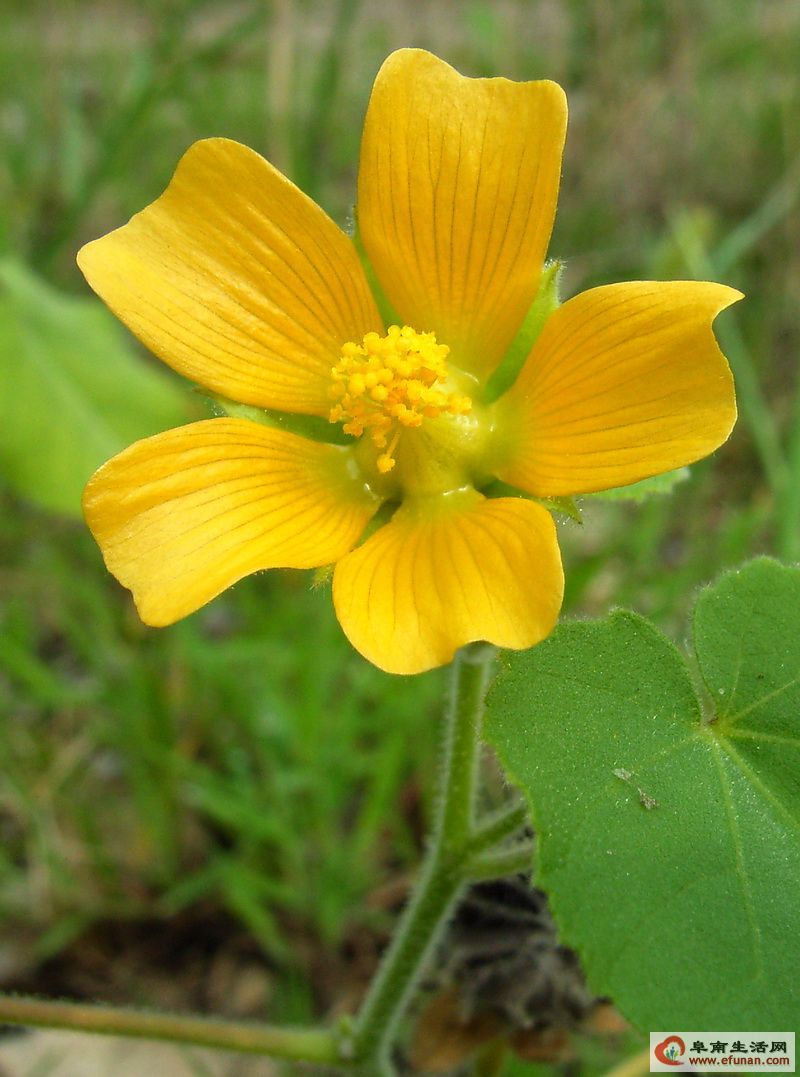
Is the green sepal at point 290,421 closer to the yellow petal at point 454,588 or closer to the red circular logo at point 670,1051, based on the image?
the yellow petal at point 454,588

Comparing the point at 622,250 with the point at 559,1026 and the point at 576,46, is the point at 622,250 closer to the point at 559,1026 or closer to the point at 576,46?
Result: the point at 576,46

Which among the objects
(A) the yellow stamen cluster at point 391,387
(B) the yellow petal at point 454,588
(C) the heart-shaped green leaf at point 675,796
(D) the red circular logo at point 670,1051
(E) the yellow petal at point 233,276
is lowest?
(D) the red circular logo at point 670,1051

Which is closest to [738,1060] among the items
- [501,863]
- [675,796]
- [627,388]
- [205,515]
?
[501,863]

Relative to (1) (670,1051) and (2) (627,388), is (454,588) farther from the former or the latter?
(1) (670,1051)

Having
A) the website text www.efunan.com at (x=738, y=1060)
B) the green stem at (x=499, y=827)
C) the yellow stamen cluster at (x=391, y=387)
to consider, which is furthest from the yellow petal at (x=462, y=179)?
the website text www.efunan.com at (x=738, y=1060)

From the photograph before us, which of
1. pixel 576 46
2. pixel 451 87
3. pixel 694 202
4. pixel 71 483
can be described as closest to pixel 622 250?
pixel 694 202

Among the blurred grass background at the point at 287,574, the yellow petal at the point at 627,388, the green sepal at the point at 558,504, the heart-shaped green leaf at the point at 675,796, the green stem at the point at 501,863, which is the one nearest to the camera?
the heart-shaped green leaf at the point at 675,796

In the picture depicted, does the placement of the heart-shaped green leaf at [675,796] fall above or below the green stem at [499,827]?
above
